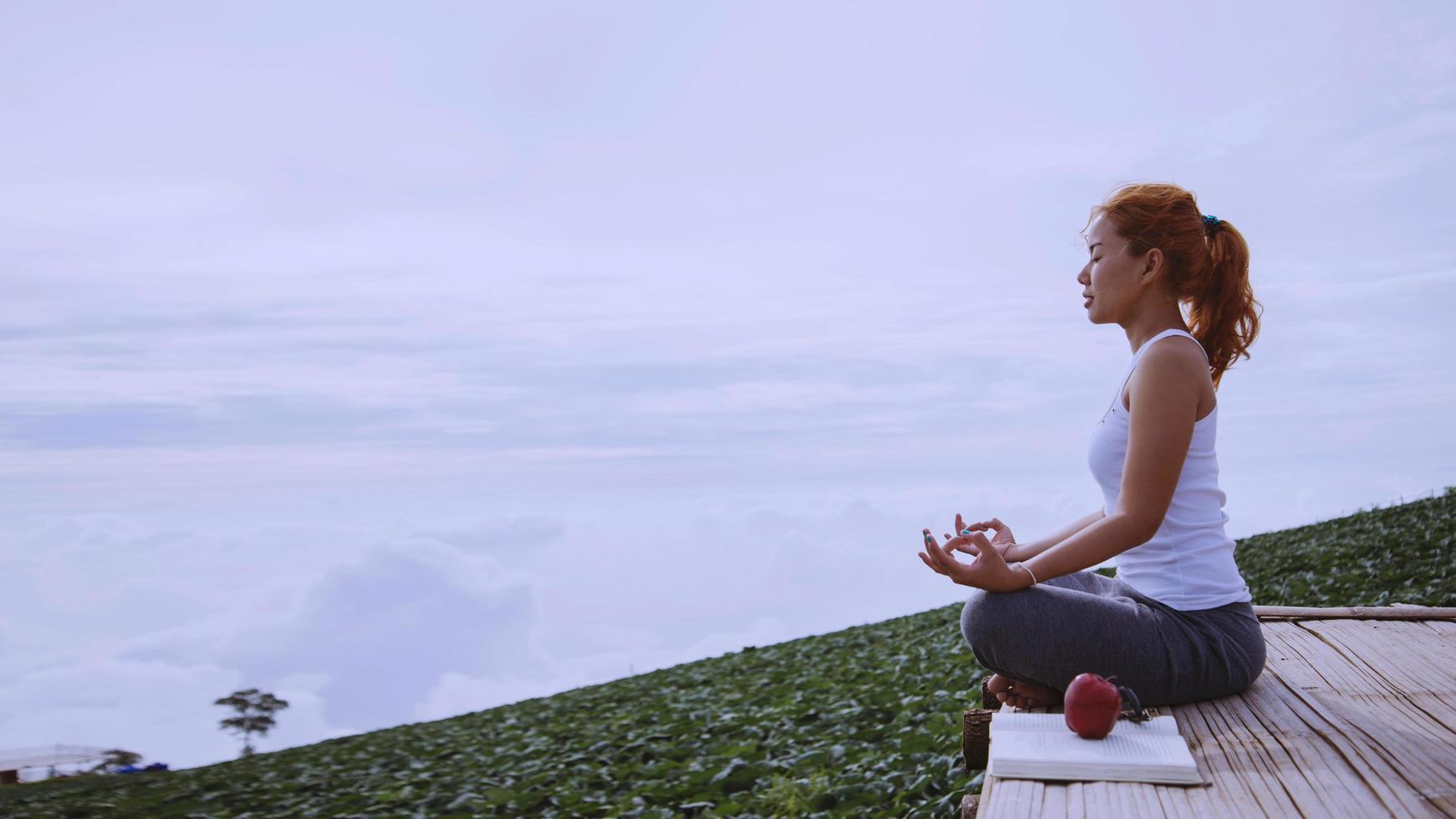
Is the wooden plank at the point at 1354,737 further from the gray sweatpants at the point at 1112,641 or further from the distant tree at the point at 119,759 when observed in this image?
the distant tree at the point at 119,759

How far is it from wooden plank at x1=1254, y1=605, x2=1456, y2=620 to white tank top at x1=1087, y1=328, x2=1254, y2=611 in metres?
1.73

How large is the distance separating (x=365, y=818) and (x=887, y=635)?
545cm

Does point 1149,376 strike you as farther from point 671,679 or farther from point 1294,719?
point 671,679

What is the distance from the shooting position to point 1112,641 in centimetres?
268

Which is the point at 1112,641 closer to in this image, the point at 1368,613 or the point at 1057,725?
the point at 1057,725

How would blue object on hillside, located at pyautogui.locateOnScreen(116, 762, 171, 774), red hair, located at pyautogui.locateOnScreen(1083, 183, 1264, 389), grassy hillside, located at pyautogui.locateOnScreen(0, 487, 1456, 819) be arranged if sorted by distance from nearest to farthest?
red hair, located at pyautogui.locateOnScreen(1083, 183, 1264, 389) → grassy hillside, located at pyautogui.locateOnScreen(0, 487, 1456, 819) → blue object on hillside, located at pyautogui.locateOnScreen(116, 762, 171, 774)

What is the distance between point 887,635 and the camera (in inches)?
400

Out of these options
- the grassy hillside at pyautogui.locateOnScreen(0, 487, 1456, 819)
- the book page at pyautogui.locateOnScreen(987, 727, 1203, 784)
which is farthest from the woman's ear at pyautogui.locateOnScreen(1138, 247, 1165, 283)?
the grassy hillside at pyautogui.locateOnScreen(0, 487, 1456, 819)

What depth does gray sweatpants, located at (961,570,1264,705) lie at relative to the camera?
2676 millimetres

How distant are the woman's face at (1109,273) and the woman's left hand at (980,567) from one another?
2.80 feet

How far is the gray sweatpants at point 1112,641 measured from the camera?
2.68 meters

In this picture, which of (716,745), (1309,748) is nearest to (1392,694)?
(1309,748)

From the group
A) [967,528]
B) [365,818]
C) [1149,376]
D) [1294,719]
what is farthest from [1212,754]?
[365,818]

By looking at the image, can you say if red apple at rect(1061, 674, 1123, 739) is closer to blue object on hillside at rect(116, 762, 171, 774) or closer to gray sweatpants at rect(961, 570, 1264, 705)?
gray sweatpants at rect(961, 570, 1264, 705)
